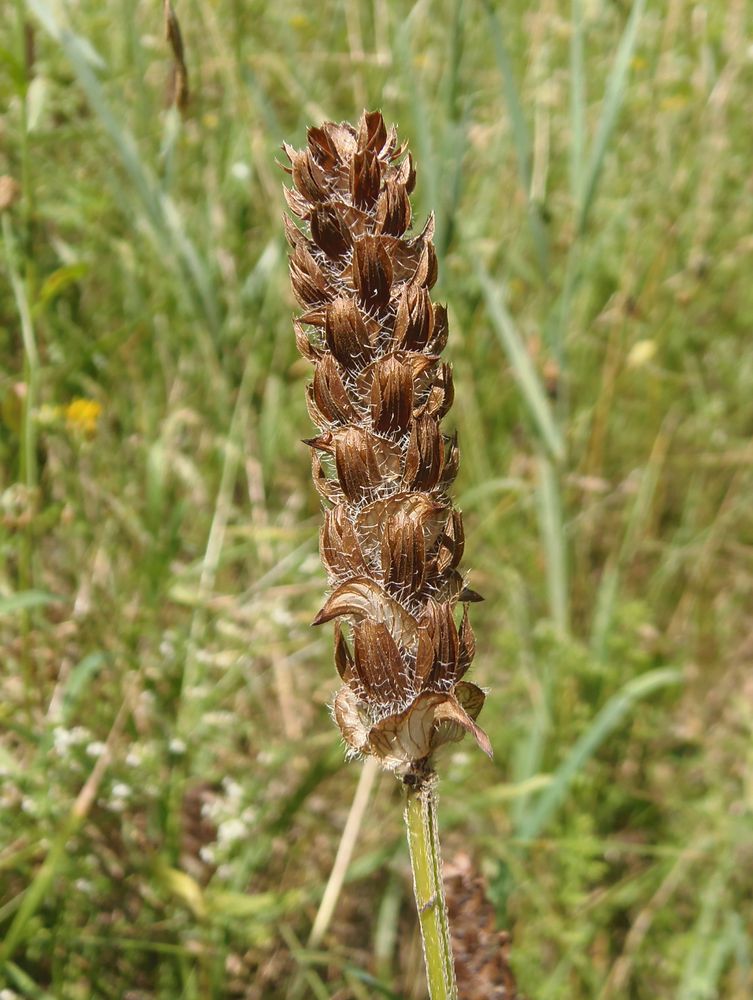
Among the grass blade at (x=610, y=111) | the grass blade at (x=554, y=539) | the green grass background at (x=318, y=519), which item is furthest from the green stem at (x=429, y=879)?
the grass blade at (x=610, y=111)

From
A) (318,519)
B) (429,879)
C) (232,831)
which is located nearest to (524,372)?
(318,519)

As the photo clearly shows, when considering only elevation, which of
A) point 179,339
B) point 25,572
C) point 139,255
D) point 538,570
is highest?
point 139,255

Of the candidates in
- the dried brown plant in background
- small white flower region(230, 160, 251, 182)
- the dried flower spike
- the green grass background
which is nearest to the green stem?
the dried flower spike

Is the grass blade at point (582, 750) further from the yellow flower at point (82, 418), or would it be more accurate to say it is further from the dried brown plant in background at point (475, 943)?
the yellow flower at point (82, 418)

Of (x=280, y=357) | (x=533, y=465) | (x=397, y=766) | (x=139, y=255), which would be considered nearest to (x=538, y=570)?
(x=533, y=465)

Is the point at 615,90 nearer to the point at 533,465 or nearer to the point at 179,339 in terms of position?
the point at 533,465

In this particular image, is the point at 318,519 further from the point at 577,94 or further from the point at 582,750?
the point at 577,94
